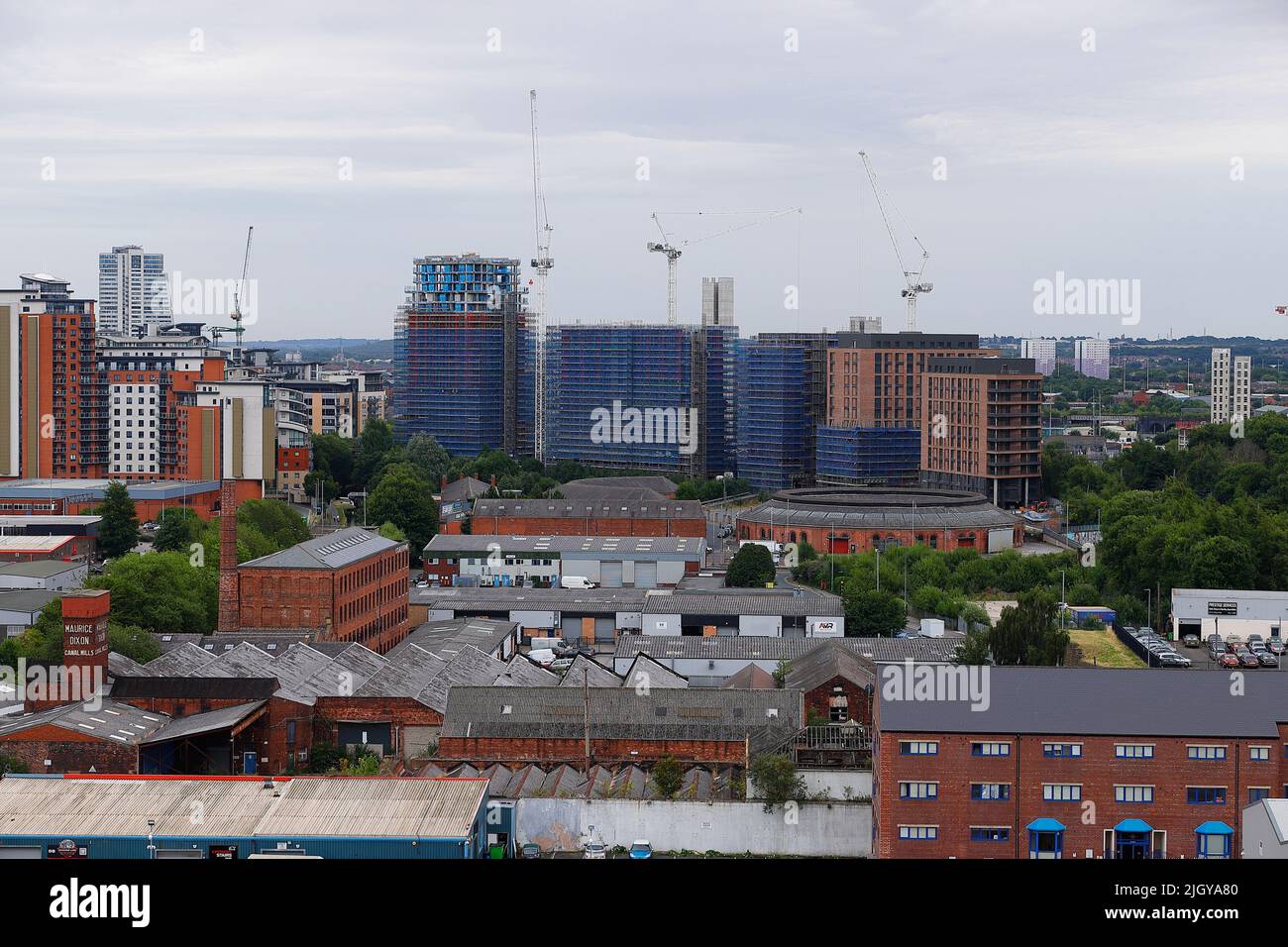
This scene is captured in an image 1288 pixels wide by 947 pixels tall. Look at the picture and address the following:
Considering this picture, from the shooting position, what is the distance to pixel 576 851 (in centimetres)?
1503

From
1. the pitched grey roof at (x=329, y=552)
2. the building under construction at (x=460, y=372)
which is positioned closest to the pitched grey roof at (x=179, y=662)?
the pitched grey roof at (x=329, y=552)

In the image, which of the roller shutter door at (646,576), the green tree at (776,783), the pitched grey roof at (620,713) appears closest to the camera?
the green tree at (776,783)

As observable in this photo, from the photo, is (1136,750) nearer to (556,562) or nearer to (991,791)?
(991,791)

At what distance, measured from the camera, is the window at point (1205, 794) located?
1445 cm

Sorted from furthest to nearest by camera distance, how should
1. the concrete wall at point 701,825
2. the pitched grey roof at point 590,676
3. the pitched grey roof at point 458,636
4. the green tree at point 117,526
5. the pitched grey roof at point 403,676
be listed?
the green tree at point 117,526 → the pitched grey roof at point 458,636 → the pitched grey roof at point 590,676 → the pitched grey roof at point 403,676 → the concrete wall at point 701,825

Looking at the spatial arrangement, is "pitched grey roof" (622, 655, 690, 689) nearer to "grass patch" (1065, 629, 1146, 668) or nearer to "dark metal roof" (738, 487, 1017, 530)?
"grass patch" (1065, 629, 1146, 668)

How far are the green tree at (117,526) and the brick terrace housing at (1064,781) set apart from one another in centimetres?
2852

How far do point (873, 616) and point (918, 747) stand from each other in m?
13.0

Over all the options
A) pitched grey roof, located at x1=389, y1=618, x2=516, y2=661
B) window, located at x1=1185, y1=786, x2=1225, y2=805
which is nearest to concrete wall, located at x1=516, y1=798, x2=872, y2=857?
window, located at x1=1185, y1=786, x2=1225, y2=805

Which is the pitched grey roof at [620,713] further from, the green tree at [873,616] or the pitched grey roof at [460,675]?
the green tree at [873,616]

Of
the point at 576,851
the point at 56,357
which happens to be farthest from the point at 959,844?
the point at 56,357

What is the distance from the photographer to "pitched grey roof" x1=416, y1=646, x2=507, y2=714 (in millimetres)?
19259

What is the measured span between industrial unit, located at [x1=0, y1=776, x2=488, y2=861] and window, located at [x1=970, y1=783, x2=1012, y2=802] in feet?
14.3
